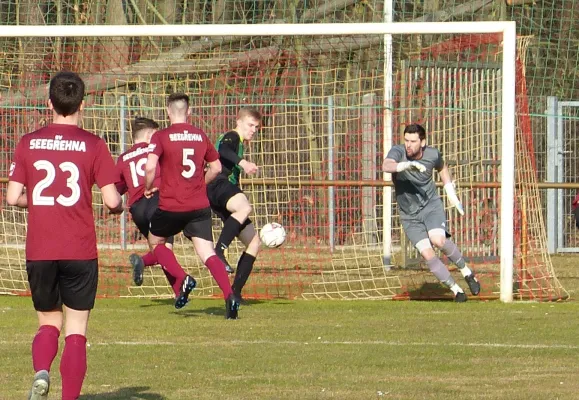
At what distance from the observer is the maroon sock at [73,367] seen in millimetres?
6684

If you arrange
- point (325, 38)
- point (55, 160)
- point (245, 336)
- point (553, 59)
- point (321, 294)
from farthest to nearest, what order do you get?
point (553, 59) → point (325, 38) → point (321, 294) → point (245, 336) → point (55, 160)

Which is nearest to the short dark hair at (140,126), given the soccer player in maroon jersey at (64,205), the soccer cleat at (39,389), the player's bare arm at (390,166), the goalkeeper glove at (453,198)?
the player's bare arm at (390,166)

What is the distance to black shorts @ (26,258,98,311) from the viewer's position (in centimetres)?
670

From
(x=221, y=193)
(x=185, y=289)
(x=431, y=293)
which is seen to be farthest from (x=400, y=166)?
(x=185, y=289)

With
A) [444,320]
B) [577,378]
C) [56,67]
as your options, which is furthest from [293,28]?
[577,378]

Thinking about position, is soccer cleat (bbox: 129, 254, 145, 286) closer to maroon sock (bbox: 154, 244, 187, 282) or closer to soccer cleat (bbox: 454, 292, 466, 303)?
maroon sock (bbox: 154, 244, 187, 282)

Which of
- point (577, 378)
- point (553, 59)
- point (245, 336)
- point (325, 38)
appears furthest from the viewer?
point (553, 59)

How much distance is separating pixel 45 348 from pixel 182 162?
15.1 ft

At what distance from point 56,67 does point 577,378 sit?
10.7 meters

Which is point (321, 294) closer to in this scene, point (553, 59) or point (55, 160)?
point (553, 59)

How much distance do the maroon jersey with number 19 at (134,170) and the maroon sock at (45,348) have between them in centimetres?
562

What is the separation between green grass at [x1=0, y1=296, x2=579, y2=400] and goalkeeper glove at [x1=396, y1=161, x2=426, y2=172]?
4.37 feet

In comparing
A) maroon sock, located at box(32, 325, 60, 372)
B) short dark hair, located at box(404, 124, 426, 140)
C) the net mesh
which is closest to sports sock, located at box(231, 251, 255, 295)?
short dark hair, located at box(404, 124, 426, 140)

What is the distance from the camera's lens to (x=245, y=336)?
33.9 ft
